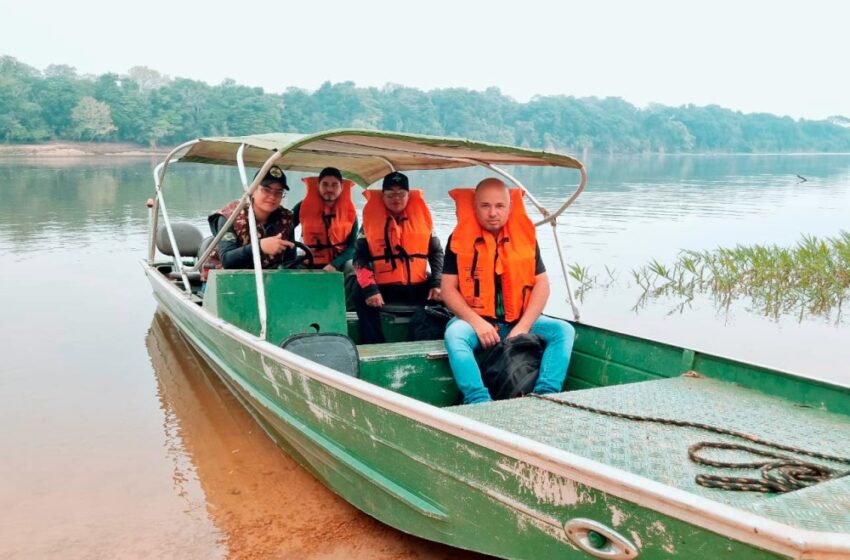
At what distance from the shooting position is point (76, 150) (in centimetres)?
6550

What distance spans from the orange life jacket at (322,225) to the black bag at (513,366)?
7.61 ft

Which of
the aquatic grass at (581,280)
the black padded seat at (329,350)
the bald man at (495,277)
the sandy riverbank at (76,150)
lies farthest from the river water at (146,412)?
the sandy riverbank at (76,150)

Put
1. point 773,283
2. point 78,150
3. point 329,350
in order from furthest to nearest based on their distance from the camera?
point 78,150, point 773,283, point 329,350

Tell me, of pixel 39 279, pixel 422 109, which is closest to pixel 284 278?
pixel 39 279

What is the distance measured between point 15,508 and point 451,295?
2661mm

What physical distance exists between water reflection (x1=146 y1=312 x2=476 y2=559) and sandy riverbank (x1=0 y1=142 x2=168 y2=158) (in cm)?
6198

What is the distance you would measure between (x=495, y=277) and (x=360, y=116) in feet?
327

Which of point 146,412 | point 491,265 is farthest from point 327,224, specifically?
point 491,265

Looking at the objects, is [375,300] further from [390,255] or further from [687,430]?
[687,430]

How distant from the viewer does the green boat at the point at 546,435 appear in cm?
205

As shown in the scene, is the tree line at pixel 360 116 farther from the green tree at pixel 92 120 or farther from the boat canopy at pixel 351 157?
the boat canopy at pixel 351 157

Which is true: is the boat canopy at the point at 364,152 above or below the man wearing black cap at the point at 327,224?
above

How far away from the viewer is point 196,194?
Result: 981 inches

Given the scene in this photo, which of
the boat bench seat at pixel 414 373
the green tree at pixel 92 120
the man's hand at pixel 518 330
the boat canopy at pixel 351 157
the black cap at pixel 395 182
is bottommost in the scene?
the boat bench seat at pixel 414 373
